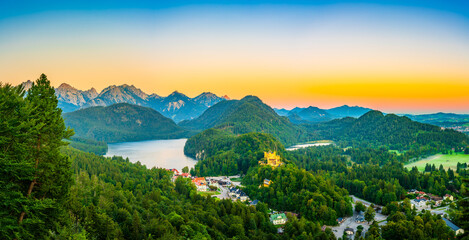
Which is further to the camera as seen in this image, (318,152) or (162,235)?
(318,152)

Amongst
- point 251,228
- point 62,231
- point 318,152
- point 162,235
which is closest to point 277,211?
point 251,228

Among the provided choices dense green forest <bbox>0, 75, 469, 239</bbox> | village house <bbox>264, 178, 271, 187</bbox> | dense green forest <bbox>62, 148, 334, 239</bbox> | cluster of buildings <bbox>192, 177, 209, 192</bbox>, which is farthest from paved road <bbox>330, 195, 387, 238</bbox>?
cluster of buildings <bbox>192, 177, 209, 192</bbox>

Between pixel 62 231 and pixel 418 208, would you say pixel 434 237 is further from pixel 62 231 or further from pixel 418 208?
pixel 62 231

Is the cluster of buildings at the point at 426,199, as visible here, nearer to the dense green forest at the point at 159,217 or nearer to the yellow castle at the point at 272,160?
the dense green forest at the point at 159,217

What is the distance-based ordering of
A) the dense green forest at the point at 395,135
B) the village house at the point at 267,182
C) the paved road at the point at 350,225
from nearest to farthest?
the paved road at the point at 350,225
the village house at the point at 267,182
the dense green forest at the point at 395,135

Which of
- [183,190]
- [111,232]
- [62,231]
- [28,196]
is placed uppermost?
[28,196]

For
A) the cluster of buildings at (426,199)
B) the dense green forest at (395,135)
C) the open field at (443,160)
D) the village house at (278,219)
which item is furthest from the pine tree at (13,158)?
the dense green forest at (395,135)

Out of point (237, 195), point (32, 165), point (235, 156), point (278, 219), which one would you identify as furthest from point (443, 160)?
point (32, 165)

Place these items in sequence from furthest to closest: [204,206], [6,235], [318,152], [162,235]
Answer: [318,152] < [204,206] < [162,235] < [6,235]
